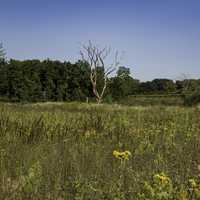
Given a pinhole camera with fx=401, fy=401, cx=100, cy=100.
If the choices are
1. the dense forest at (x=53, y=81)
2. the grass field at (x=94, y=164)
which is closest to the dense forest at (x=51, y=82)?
the dense forest at (x=53, y=81)

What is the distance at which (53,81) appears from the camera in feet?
227

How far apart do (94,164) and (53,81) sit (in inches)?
2563

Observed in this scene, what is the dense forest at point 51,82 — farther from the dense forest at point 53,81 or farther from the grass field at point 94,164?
the grass field at point 94,164

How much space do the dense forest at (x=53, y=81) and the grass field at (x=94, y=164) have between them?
2160 inches

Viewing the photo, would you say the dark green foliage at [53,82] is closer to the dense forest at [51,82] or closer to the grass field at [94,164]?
the dense forest at [51,82]

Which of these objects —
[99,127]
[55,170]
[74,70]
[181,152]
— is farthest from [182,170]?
[74,70]

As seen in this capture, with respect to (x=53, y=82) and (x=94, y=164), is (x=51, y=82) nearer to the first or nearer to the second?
(x=53, y=82)

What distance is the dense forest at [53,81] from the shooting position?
6372 cm

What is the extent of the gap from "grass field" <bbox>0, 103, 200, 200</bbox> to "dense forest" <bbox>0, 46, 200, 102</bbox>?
54.9 meters

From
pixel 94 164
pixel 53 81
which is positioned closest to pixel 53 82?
pixel 53 81

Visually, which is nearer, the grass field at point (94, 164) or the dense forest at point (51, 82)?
the grass field at point (94, 164)

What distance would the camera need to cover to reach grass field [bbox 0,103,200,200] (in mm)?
3588

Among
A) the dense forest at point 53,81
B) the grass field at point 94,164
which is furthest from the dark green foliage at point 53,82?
the grass field at point 94,164

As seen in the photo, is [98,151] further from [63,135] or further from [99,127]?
[99,127]
